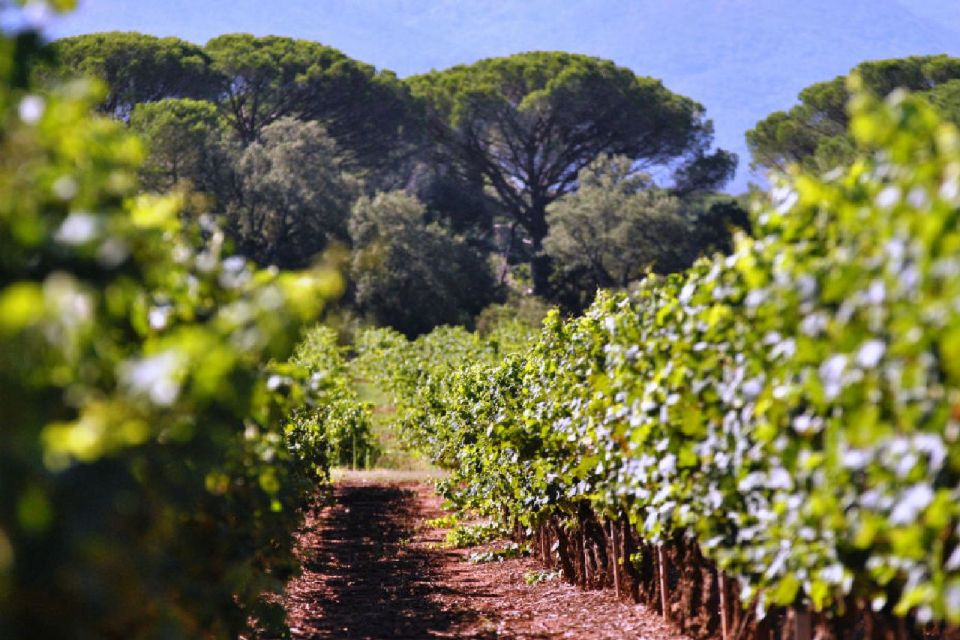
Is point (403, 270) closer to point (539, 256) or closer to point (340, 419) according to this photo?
point (539, 256)

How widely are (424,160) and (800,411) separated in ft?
179

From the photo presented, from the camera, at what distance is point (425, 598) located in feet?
29.7

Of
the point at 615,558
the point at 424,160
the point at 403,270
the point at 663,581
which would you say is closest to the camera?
the point at 663,581

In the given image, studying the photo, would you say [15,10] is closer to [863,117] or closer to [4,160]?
[4,160]

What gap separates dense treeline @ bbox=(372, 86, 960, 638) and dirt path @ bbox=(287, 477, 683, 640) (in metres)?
0.43

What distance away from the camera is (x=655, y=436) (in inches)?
213

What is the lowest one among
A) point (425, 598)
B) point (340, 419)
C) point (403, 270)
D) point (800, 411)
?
point (425, 598)

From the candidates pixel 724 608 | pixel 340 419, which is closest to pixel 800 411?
pixel 724 608

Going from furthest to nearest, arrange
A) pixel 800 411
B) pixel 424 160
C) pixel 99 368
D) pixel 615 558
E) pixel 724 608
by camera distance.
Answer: pixel 424 160
pixel 615 558
pixel 724 608
pixel 800 411
pixel 99 368

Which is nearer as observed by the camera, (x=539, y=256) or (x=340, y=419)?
(x=340, y=419)

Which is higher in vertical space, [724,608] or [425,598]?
[724,608]

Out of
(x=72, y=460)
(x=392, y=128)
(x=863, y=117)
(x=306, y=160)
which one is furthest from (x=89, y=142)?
(x=392, y=128)

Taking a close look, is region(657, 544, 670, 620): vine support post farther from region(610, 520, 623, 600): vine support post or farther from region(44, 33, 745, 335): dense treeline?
region(44, 33, 745, 335): dense treeline

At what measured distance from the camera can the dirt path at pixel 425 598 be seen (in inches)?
292
